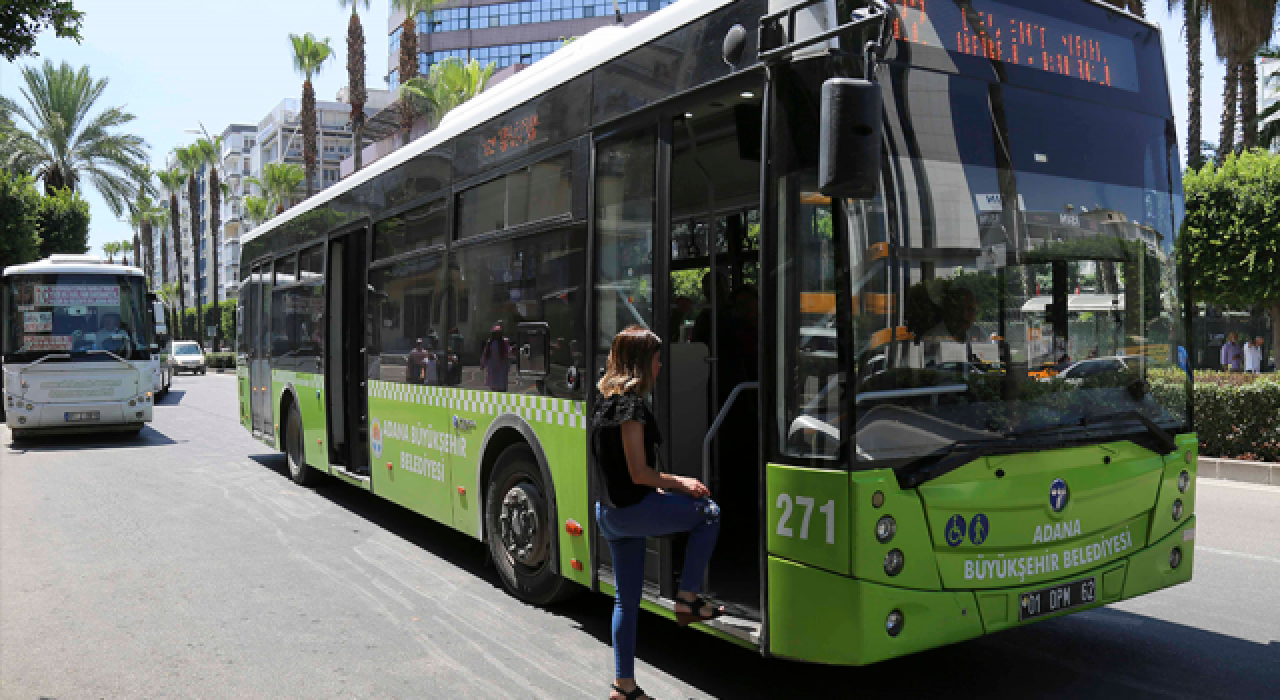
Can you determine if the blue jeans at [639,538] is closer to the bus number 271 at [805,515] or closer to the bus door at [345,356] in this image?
the bus number 271 at [805,515]

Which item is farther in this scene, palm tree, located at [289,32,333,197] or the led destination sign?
palm tree, located at [289,32,333,197]

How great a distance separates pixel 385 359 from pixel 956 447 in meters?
5.50

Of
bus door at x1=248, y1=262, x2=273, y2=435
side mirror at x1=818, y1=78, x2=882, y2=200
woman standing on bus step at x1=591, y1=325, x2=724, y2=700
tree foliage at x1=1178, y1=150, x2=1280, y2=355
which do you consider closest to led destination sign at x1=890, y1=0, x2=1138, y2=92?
side mirror at x1=818, y1=78, x2=882, y2=200

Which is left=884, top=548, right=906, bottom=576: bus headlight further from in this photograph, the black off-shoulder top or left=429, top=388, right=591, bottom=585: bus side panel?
left=429, top=388, right=591, bottom=585: bus side panel

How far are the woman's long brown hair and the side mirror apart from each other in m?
1.05

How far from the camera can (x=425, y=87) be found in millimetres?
29297

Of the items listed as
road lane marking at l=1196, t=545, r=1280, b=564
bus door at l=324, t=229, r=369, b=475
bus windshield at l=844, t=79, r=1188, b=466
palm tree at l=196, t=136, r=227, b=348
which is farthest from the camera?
palm tree at l=196, t=136, r=227, b=348

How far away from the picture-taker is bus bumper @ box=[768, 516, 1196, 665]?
12.2 feet

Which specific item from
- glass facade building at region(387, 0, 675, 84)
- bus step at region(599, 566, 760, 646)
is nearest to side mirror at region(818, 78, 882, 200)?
bus step at region(599, 566, 760, 646)

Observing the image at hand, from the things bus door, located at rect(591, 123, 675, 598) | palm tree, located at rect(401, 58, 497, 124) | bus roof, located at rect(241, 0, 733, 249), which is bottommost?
bus door, located at rect(591, 123, 675, 598)

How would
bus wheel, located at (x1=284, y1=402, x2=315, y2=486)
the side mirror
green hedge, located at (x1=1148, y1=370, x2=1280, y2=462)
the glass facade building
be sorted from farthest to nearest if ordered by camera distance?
1. the glass facade building
2. green hedge, located at (x1=1148, y1=370, x2=1280, y2=462)
3. bus wheel, located at (x1=284, y1=402, x2=315, y2=486)
4. the side mirror

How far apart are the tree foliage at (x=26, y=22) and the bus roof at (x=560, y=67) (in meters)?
2.43

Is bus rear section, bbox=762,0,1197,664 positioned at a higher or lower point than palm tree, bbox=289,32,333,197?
lower

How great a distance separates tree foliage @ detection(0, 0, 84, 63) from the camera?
567 cm
